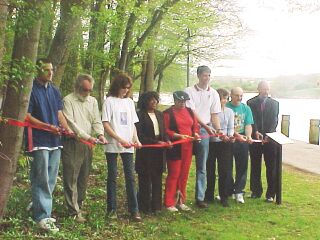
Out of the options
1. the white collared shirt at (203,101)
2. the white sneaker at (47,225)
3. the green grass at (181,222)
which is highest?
the white collared shirt at (203,101)

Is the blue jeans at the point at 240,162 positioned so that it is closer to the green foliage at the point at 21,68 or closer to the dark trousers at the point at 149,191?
the dark trousers at the point at 149,191

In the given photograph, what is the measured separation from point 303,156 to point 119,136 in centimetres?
1107

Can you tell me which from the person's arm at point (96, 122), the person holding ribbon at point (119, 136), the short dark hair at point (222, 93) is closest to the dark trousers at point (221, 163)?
the short dark hair at point (222, 93)

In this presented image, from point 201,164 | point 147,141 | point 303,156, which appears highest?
point 147,141

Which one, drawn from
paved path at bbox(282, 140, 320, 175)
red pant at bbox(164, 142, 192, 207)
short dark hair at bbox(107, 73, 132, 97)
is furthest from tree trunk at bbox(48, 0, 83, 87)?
paved path at bbox(282, 140, 320, 175)

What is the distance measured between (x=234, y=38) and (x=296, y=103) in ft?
50.4

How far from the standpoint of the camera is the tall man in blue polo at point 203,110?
7359 mm

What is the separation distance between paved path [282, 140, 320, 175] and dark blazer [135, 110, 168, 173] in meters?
6.94

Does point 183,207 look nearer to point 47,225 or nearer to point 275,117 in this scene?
point 275,117

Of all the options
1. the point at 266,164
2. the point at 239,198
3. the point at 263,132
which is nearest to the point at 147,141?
the point at 239,198

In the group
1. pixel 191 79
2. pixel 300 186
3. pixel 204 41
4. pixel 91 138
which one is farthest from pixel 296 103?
pixel 91 138

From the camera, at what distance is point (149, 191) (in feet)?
22.5

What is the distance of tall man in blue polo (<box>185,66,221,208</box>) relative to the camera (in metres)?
7.36

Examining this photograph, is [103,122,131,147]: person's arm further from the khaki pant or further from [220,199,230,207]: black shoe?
[220,199,230,207]: black shoe
